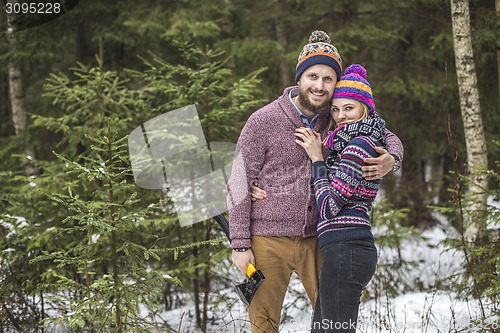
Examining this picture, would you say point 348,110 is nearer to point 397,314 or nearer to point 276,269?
point 276,269

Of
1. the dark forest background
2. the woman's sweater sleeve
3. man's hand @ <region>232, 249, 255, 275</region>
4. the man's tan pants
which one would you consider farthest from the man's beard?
the dark forest background

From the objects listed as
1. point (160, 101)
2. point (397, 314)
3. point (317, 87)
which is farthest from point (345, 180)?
point (160, 101)

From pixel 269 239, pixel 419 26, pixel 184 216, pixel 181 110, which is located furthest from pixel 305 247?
pixel 419 26

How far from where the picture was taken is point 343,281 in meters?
3.16

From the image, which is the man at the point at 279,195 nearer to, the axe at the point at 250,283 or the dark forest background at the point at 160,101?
the axe at the point at 250,283

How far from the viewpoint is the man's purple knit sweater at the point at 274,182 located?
3598 millimetres

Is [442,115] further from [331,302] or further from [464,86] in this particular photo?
[331,302]

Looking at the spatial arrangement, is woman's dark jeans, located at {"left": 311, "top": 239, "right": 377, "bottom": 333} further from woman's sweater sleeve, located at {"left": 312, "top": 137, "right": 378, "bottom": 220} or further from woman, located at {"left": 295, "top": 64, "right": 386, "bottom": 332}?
woman's sweater sleeve, located at {"left": 312, "top": 137, "right": 378, "bottom": 220}

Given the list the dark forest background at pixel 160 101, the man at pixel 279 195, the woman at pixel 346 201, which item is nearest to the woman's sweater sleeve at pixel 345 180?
the woman at pixel 346 201

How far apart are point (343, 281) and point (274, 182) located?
2.92 feet

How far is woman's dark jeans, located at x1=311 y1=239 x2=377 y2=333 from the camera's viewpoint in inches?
124

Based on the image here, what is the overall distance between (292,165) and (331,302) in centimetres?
101

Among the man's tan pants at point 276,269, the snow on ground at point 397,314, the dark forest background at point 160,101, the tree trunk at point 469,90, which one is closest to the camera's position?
the man's tan pants at point 276,269

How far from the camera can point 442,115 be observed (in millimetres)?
9891
